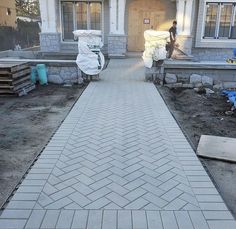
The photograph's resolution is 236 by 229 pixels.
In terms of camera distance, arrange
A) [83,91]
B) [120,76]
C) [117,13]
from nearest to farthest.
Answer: [83,91] < [120,76] < [117,13]

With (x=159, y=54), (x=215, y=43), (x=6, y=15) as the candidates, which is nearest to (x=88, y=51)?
(x=159, y=54)

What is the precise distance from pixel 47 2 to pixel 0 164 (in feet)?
41.5

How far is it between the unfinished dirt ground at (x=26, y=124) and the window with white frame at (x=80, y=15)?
784cm

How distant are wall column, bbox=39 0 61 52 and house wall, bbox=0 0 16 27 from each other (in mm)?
10680

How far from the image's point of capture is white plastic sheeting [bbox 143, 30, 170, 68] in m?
9.18

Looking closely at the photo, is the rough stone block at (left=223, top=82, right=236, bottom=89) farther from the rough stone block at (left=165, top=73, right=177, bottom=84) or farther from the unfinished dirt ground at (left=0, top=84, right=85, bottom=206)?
the unfinished dirt ground at (left=0, top=84, right=85, bottom=206)

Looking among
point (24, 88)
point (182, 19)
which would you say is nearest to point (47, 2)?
point (182, 19)

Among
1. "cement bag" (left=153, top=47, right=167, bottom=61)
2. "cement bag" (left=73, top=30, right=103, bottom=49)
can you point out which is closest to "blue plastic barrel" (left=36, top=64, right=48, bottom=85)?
"cement bag" (left=73, top=30, right=103, bottom=49)

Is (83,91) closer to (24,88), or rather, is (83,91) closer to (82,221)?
(24,88)

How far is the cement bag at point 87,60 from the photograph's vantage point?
9.34m

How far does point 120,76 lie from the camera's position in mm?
10461

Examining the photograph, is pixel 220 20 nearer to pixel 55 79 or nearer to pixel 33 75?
pixel 55 79

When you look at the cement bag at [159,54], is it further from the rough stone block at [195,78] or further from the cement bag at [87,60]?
the cement bag at [87,60]

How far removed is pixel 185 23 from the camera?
1481 centimetres
